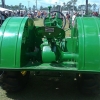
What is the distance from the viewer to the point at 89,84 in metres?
4.23

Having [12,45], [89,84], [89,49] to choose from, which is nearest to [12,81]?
[12,45]

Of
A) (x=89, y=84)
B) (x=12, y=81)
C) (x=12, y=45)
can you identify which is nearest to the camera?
(x=12, y=45)

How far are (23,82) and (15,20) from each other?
120 cm

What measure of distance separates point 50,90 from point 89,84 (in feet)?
2.98

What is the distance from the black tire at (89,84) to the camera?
13.8ft

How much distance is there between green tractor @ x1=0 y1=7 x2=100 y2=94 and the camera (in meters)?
3.84

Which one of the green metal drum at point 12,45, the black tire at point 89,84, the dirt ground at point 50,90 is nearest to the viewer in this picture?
the green metal drum at point 12,45

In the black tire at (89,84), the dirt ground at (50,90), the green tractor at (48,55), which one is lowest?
the dirt ground at (50,90)

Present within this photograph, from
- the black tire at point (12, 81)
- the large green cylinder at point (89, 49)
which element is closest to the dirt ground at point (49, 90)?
the black tire at point (12, 81)

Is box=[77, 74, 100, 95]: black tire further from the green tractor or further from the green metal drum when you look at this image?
the green metal drum

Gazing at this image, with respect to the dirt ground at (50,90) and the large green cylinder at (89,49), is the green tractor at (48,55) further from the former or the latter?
the dirt ground at (50,90)

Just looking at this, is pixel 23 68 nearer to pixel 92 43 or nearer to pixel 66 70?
pixel 66 70

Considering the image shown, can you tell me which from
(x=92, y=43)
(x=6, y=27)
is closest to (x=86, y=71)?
(x=92, y=43)

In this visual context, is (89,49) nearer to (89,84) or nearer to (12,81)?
(89,84)
